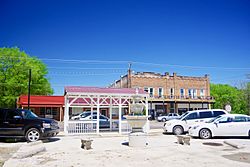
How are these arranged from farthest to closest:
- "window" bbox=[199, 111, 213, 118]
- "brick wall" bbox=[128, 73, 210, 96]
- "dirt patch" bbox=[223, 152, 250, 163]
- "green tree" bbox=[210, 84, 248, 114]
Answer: "green tree" bbox=[210, 84, 248, 114], "brick wall" bbox=[128, 73, 210, 96], "window" bbox=[199, 111, 213, 118], "dirt patch" bbox=[223, 152, 250, 163]

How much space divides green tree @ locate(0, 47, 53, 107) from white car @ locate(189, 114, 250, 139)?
3159 cm

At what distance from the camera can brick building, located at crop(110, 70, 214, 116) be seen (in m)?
44.5

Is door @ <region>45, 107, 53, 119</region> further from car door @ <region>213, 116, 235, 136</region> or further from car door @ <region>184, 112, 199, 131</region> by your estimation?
car door @ <region>213, 116, 235, 136</region>

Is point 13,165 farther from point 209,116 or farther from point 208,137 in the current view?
point 209,116

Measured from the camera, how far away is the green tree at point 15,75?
126 ft

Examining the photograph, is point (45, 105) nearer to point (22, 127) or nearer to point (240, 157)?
point (22, 127)

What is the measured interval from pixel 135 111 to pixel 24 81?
31.7m

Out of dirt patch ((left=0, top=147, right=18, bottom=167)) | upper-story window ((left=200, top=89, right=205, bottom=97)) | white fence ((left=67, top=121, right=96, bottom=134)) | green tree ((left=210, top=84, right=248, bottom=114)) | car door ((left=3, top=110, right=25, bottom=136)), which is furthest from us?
green tree ((left=210, top=84, right=248, bottom=114))

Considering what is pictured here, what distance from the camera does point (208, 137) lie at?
14836mm

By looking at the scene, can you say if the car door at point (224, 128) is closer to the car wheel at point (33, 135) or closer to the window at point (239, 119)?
the window at point (239, 119)

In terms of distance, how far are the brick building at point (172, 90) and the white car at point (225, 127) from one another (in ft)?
93.9

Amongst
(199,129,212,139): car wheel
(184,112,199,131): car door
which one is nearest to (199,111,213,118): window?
(184,112,199,131): car door

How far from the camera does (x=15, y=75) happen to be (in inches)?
1531

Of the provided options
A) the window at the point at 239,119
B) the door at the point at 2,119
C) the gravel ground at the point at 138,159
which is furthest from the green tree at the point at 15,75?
the window at the point at 239,119
